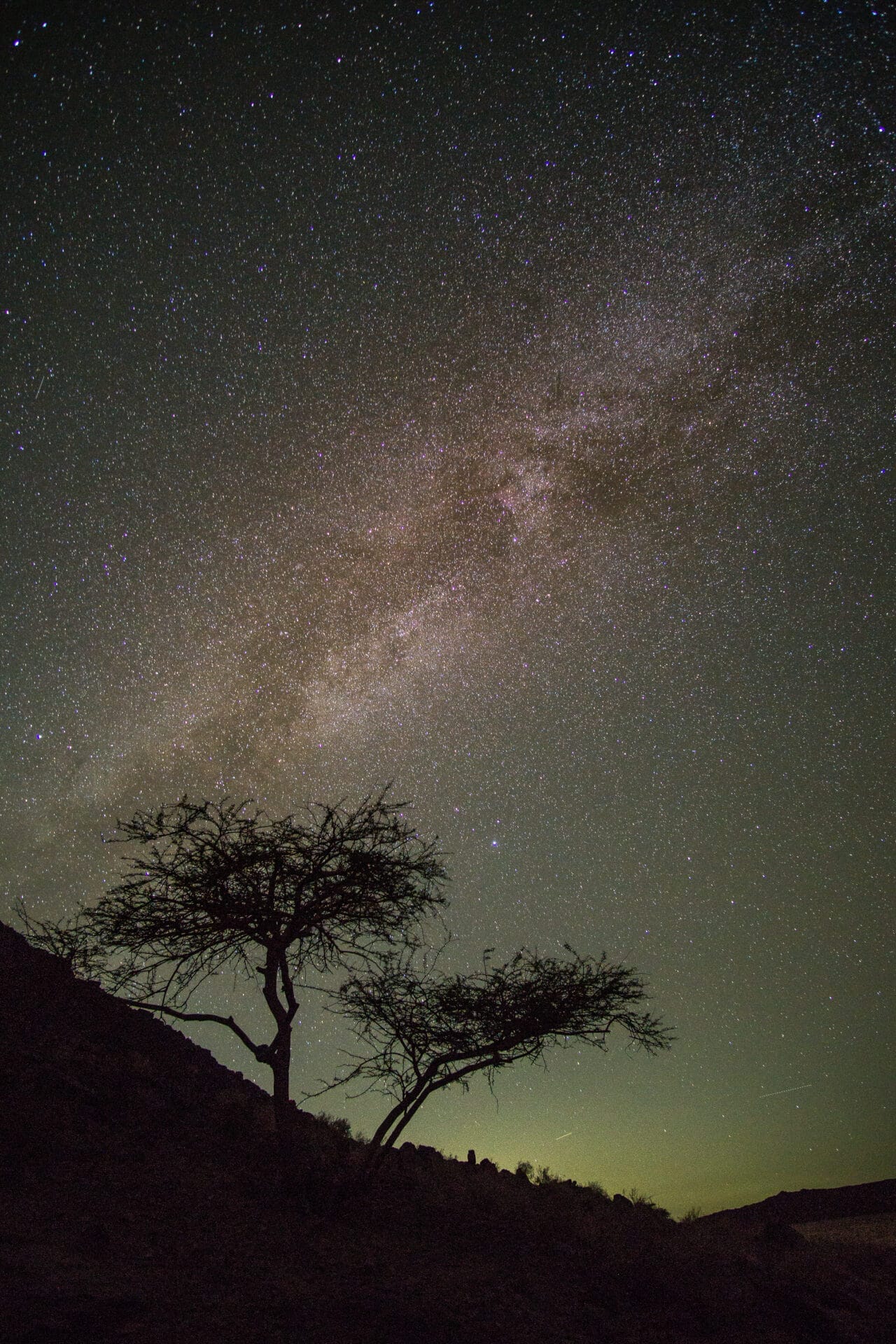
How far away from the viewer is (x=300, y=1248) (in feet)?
30.5

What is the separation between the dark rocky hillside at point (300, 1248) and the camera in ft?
25.0

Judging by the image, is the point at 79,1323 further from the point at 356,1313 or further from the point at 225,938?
the point at 225,938

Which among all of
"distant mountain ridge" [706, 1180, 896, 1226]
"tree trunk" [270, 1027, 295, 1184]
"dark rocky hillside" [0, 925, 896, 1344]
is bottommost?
"distant mountain ridge" [706, 1180, 896, 1226]

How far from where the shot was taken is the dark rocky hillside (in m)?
7.63

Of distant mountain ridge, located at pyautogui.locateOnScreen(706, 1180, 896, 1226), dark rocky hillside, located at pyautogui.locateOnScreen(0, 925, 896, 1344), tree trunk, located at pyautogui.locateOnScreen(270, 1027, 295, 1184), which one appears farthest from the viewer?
distant mountain ridge, located at pyautogui.locateOnScreen(706, 1180, 896, 1226)

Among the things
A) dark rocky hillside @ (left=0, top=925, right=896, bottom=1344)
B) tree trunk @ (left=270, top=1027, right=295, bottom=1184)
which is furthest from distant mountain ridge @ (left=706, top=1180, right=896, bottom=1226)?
tree trunk @ (left=270, top=1027, right=295, bottom=1184)

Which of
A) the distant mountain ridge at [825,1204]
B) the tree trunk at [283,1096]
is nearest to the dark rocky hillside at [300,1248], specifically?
the tree trunk at [283,1096]

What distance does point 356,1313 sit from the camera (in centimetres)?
790

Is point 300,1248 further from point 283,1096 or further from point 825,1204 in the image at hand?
point 825,1204

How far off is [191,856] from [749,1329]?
10054 mm

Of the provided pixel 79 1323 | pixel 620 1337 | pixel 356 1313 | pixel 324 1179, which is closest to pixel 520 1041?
pixel 324 1179

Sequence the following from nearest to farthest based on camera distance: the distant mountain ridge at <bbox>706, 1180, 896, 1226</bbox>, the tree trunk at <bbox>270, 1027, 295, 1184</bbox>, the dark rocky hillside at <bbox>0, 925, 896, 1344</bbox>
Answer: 1. the dark rocky hillside at <bbox>0, 925, 896, 1344</bbox>
2. the tree trunk at <bbox>270, 1027, 295, 1184</bbox>
3. the distant mountain ridge at <bbox>706, 1180, 896, 1226</bbox>

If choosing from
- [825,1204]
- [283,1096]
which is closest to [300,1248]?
[283,1096]

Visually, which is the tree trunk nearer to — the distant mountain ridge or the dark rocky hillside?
the dark rocky hillside
